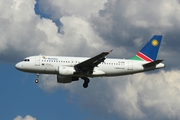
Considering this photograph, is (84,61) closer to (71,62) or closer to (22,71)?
(71,62)

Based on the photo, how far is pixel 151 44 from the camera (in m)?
97.0

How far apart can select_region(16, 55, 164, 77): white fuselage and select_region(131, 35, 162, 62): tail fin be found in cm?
264

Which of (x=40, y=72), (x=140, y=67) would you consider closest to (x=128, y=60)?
(x=140, y=67)

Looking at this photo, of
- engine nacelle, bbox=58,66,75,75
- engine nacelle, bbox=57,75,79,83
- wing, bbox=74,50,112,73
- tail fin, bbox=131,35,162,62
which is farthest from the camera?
tail fin, bbox=131,35,162,62

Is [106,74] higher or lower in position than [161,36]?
lower

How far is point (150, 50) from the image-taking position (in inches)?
3782

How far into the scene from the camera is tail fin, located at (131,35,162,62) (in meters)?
94.7

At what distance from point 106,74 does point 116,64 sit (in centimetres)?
252

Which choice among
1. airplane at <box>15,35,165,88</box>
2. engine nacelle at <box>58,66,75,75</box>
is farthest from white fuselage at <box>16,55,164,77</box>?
engine nacelle at <box>58,66,75,75</box>

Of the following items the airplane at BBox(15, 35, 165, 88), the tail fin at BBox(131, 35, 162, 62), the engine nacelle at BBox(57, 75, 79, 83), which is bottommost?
the engine nacelle at BBox(57, 75, 79, 83)

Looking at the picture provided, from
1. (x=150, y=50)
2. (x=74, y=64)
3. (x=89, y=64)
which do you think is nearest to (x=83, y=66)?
(x=89, y=64)

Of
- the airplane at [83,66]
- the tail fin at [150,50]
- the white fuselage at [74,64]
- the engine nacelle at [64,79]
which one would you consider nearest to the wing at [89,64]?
the airplane at [83,66]

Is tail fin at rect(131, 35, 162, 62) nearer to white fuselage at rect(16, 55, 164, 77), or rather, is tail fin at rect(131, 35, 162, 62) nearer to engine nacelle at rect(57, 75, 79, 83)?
white fuselage at rect(16, 55, 164, 77)

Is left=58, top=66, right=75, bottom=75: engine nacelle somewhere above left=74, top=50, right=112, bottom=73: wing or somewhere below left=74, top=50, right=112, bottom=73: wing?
below
